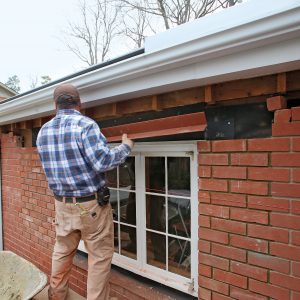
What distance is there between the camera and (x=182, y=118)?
2244mm

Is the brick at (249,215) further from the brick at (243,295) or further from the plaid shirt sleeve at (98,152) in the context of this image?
the plaid shirt sleeve at (98,152)

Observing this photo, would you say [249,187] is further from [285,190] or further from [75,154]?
[75,154]

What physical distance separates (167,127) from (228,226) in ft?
2.70

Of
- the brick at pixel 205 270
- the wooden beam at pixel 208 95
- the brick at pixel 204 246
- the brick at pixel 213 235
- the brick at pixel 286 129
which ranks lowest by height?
the brick at pixel 205 270

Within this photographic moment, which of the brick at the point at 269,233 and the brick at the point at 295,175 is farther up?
the brick at the point at 295,175

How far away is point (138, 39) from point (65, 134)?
1350cm

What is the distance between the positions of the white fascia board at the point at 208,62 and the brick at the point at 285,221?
836 mm

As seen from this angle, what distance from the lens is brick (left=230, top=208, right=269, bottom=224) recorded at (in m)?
1.91

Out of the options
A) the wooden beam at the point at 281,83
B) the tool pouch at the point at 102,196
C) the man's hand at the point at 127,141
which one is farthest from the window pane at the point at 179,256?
the wooden beam at the point at 281,83

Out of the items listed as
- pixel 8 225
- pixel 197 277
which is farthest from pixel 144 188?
pixel 8 225

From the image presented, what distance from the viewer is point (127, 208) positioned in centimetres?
322

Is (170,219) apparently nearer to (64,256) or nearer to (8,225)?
(64,256)

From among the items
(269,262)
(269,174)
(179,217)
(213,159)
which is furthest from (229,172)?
(179,217)

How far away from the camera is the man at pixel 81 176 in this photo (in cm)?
222
